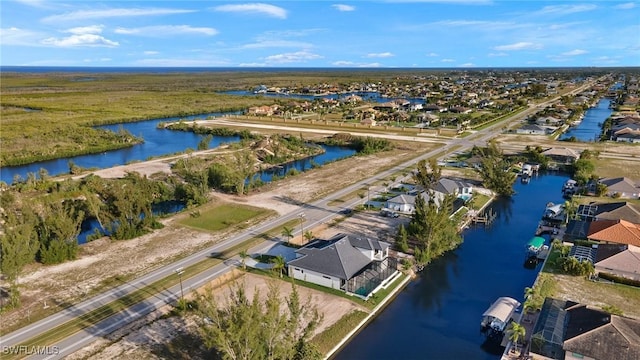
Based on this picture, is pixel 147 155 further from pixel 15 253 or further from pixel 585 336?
pixel 585 336

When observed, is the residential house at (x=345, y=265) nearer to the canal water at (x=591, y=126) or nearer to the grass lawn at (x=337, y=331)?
the grass lawn at (x=337, y=331)

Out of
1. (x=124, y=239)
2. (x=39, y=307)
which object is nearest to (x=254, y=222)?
(x=124, y=239)

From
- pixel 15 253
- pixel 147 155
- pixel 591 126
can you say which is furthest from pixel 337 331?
pixel 591 126

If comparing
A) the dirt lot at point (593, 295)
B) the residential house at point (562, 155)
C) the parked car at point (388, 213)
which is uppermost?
the residential house at point (562, 155)

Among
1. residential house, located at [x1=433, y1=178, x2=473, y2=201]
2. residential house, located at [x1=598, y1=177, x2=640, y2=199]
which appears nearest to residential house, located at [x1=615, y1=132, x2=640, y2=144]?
residential house, located at [x1=598, y1=177, x2=640, y2=199]

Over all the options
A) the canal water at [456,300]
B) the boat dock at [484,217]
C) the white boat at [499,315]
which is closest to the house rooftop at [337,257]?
the canal water at [456,300]

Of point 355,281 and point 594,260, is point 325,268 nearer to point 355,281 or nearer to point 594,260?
point 355,281

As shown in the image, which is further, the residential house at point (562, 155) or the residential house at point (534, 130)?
the residential house at point (534, 130)
